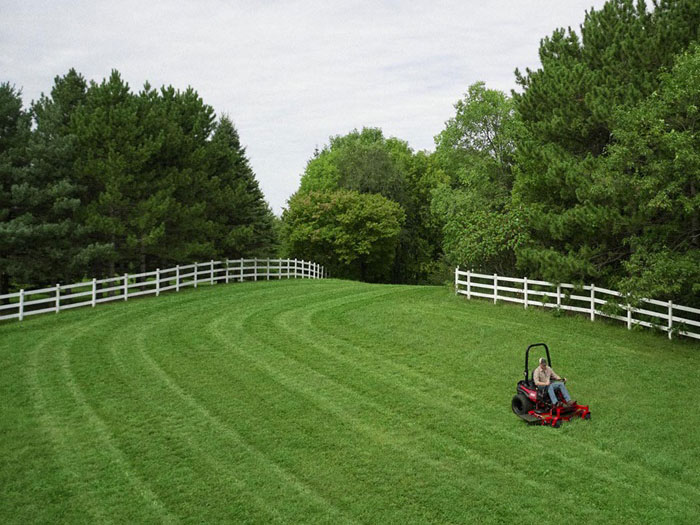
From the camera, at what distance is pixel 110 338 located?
17.7 m

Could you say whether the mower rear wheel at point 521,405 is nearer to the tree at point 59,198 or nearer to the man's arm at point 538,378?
the man's arm at point 538,378

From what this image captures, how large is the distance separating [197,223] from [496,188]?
16210 mm

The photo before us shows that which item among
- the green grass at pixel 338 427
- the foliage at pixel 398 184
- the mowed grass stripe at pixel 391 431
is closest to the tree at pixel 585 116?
the green grass at pixel 338 427

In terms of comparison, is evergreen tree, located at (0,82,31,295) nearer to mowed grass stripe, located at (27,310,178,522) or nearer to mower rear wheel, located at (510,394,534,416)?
mowed grass stripe, located at (27,310,178,522)

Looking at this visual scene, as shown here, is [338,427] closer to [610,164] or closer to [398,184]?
[610,164]

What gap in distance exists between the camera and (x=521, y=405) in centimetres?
1127

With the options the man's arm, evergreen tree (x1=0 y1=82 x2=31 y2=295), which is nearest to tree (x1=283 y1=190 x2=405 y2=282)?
evergreen tree (x1=0 y1=82 x2=31 y2=295)

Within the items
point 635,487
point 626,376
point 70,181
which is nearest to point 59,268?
point 70,181

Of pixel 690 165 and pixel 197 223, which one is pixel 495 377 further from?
pixel 197 223

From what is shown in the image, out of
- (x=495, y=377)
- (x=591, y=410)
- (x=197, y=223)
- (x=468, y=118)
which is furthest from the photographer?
(x=468, y=118)

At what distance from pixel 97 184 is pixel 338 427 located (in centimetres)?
2250

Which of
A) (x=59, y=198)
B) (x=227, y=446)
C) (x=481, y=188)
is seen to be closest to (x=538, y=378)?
(x=227, y=446)

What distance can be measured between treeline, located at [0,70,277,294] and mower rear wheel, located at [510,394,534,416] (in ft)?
68.1

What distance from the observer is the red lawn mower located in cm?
1091
